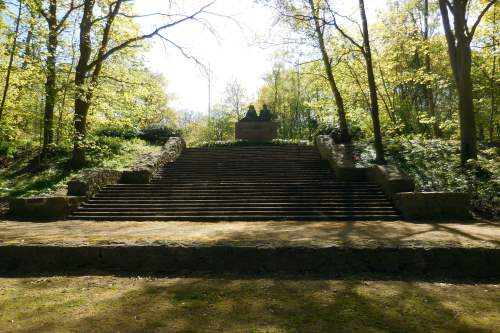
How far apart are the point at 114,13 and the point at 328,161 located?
38.0 ft

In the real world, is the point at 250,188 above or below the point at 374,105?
below

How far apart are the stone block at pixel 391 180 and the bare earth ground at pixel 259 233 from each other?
1925 mm

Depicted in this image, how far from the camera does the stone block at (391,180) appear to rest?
10.9m

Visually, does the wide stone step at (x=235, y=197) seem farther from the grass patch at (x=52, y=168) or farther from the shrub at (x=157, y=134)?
the shrub at (x=157, y=134)

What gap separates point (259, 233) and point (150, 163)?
8.88 metres

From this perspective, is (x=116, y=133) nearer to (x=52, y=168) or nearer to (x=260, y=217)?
(x=52, y=168)

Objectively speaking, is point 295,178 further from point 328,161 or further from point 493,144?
point 493,144

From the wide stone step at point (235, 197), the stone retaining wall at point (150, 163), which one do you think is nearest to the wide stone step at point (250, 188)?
the wide stone step at point (235, 197)

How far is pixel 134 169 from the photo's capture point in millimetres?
14258

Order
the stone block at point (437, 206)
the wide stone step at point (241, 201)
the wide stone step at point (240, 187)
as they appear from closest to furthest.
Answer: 1. the stone block at point (437, 206)
2. the wide stone step at point (241, 201)
3. the wide stone step at point (240, 187)

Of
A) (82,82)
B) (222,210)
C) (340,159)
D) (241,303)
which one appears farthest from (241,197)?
(82,82)

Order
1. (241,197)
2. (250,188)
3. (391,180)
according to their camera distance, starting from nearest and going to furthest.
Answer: (391,180) < (241,197) < (250,188)

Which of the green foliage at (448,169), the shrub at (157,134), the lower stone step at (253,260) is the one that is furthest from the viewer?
the shrub at (157,134)

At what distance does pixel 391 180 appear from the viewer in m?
11.1
